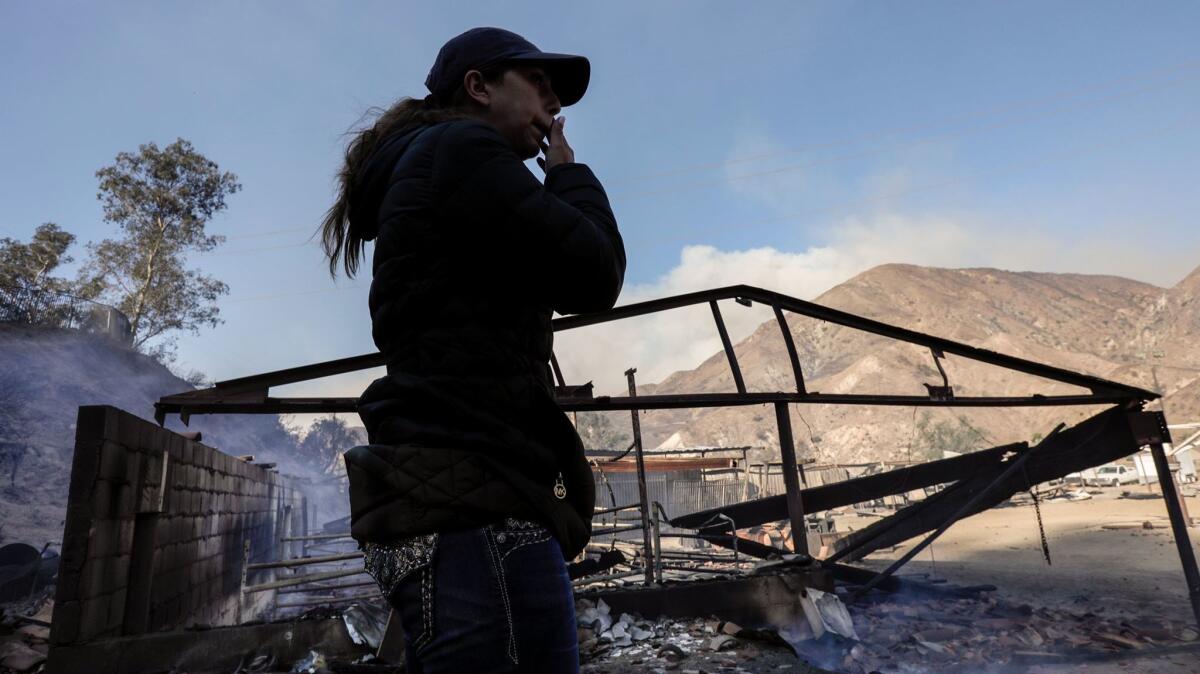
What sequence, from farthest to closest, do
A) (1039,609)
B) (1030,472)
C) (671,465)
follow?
(671,465), (1039,609), (1030,472)

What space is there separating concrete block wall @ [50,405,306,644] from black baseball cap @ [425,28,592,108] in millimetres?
3959

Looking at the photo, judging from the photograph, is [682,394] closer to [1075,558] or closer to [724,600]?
[724,600]

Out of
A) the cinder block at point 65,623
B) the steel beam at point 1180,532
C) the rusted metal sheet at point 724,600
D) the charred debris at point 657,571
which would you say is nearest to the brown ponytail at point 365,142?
the charred debris at point 657,571

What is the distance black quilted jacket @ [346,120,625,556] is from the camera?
1.05 metres

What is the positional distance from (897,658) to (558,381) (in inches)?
160

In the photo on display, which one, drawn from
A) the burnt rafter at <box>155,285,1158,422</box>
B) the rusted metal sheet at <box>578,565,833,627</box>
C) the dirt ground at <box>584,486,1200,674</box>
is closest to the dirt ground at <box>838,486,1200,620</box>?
the dirt ground at <box>584,486,1200,674</box>

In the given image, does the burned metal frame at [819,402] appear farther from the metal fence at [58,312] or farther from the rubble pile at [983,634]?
the metal fence at [58,312]

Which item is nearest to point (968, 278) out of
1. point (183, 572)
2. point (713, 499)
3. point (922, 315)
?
point (922, 315)

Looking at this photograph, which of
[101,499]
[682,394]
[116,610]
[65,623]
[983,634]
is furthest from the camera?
[983,634]

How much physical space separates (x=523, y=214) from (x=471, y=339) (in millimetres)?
239

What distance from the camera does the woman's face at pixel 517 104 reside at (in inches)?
54.6

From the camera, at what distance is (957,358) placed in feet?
303

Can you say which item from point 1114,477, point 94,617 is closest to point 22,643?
point 94,617

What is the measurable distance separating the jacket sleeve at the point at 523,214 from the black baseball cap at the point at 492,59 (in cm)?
28
